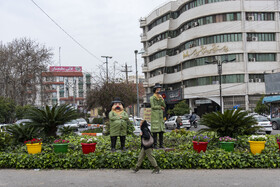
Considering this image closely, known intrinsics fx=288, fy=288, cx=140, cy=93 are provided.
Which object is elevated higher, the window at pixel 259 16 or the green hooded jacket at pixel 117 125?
the window at pixel 259 16

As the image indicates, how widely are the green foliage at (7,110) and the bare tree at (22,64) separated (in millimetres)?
3551

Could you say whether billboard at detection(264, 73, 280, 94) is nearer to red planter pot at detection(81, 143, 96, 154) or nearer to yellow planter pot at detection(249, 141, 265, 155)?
yellow planter pot at detection(249, 141, 265, 155)

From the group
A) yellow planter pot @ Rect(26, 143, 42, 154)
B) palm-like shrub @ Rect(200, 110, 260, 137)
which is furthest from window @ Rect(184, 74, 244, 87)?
yellow planter pot @ Rect(26, 143, 42, 154)

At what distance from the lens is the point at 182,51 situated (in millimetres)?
46500

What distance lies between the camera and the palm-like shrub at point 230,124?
9.89m

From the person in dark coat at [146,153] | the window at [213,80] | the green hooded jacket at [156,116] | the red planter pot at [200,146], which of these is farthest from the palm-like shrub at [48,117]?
the window at [213,80]

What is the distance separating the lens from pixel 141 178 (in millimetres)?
7117

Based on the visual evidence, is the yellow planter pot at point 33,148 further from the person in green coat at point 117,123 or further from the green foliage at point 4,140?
the person in green coat at point 117,123

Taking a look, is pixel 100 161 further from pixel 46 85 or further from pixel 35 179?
pixel 46 85

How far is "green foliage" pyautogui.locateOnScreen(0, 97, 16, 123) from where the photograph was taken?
34094 mm

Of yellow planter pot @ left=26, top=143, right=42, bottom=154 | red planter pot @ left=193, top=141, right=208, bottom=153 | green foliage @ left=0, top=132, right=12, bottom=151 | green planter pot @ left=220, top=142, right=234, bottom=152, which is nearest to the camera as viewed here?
red planter pot @ left=193, top=141, right=208, bottom=153

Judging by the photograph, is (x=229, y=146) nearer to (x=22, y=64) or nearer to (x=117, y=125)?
(x=117, y=125)

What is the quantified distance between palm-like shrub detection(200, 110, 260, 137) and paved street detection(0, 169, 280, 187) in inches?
92.4

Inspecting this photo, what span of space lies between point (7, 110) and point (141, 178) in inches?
1263
